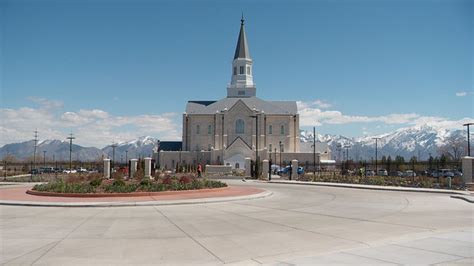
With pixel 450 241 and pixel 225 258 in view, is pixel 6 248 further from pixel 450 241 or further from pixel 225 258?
pixel 450 241

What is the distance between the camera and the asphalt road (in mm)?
8938

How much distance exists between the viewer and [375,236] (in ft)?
37.0

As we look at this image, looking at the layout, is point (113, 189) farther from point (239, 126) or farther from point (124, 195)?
point (239, 126)

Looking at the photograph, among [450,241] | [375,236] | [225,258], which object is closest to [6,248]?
[225,258]

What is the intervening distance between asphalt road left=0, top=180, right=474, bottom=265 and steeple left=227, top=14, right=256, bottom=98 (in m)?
89.4

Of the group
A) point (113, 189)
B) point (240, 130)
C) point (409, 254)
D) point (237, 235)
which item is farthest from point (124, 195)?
point (240, 130)

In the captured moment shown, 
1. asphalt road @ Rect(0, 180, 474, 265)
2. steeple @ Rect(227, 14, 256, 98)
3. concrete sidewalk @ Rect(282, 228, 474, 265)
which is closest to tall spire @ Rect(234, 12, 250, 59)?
steeple @ Rect(227, 14, 256, 98)

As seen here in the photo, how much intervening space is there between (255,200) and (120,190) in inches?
280

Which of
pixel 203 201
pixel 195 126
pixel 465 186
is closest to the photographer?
pixel 203 201

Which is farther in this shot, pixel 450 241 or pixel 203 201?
pixel 203 201

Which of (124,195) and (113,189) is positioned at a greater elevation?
(113,189)

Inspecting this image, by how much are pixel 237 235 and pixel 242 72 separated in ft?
318

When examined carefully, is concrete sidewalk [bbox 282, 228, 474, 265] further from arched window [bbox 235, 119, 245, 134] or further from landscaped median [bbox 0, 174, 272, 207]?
arched window [bbox 235, 119, 245, 134]

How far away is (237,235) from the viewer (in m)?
11.6
